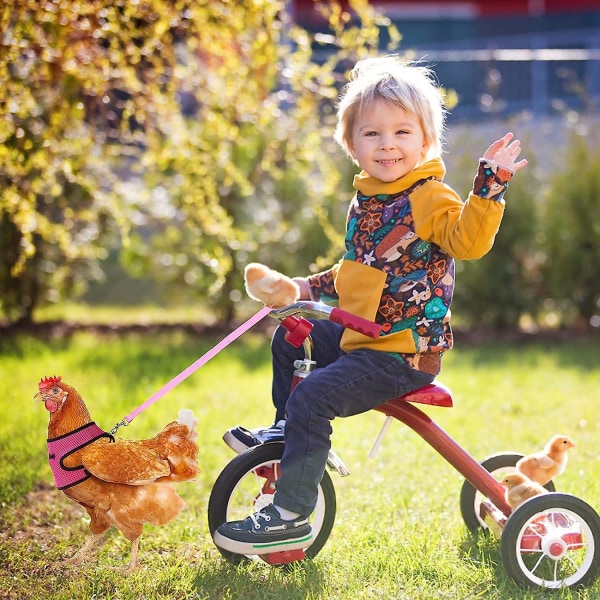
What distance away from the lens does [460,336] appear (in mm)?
7078

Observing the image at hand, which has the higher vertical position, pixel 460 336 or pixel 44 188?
pixel 44 188

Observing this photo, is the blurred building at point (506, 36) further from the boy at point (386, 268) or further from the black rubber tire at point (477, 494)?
the boy at point (386, 268)

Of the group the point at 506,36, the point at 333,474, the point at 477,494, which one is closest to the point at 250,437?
the point at 477,494

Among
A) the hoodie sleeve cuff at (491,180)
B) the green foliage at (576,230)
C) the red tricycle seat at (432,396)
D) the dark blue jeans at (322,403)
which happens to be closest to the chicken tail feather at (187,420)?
the dark blue jeans at (322,403)

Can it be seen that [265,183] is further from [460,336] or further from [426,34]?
[426,34]

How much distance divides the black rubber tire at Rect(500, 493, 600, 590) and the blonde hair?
1088 mm

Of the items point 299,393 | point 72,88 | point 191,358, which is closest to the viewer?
point 299,393

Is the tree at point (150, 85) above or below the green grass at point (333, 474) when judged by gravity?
above

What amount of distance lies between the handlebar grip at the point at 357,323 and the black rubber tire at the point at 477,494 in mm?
853

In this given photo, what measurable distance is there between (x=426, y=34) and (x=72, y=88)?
503 inches

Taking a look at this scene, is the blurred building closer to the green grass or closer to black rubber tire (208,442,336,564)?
the green grass

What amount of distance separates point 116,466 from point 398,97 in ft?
4.33

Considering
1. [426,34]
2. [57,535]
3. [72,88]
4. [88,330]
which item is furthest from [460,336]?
[426,34]

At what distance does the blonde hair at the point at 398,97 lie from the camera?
2799 mm
